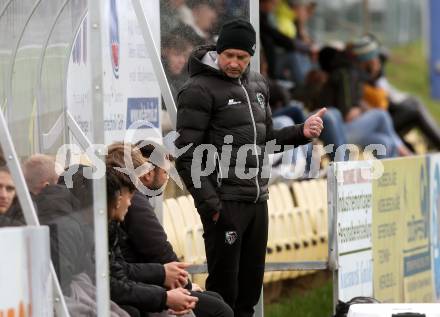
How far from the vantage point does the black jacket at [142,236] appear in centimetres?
779

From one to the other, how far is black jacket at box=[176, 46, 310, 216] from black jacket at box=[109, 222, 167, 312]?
0.85 meters

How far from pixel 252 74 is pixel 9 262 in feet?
9.26

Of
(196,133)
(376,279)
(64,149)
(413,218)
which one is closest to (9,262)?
(64,149)

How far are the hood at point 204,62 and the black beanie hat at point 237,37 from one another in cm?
11

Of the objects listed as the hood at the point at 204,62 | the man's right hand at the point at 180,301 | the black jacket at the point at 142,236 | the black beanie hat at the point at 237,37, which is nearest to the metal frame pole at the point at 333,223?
the hood at the point at 204,62

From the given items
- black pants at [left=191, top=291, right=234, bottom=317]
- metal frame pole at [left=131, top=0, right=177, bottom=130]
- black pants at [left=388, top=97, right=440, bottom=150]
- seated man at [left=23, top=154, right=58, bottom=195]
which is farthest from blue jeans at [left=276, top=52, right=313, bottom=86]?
seated man at [left=23, top=154, right=58, bottom=195]

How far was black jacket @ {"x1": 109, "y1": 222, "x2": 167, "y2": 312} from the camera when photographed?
7293 millimetres

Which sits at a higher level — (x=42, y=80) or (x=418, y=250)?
(x=42, y=80)

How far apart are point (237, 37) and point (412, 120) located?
10.8 metres

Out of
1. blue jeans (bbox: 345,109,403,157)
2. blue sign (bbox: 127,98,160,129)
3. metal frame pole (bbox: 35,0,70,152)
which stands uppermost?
metal frame pole (bbox: 35,0,70,152)

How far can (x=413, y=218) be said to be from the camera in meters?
11.6

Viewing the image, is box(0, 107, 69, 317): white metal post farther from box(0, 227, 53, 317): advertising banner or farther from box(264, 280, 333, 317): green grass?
box(264, 280, 333, 317): green grass

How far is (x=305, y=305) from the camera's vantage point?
11.9 meters

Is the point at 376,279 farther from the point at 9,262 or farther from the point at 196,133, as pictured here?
the point at 9,262
